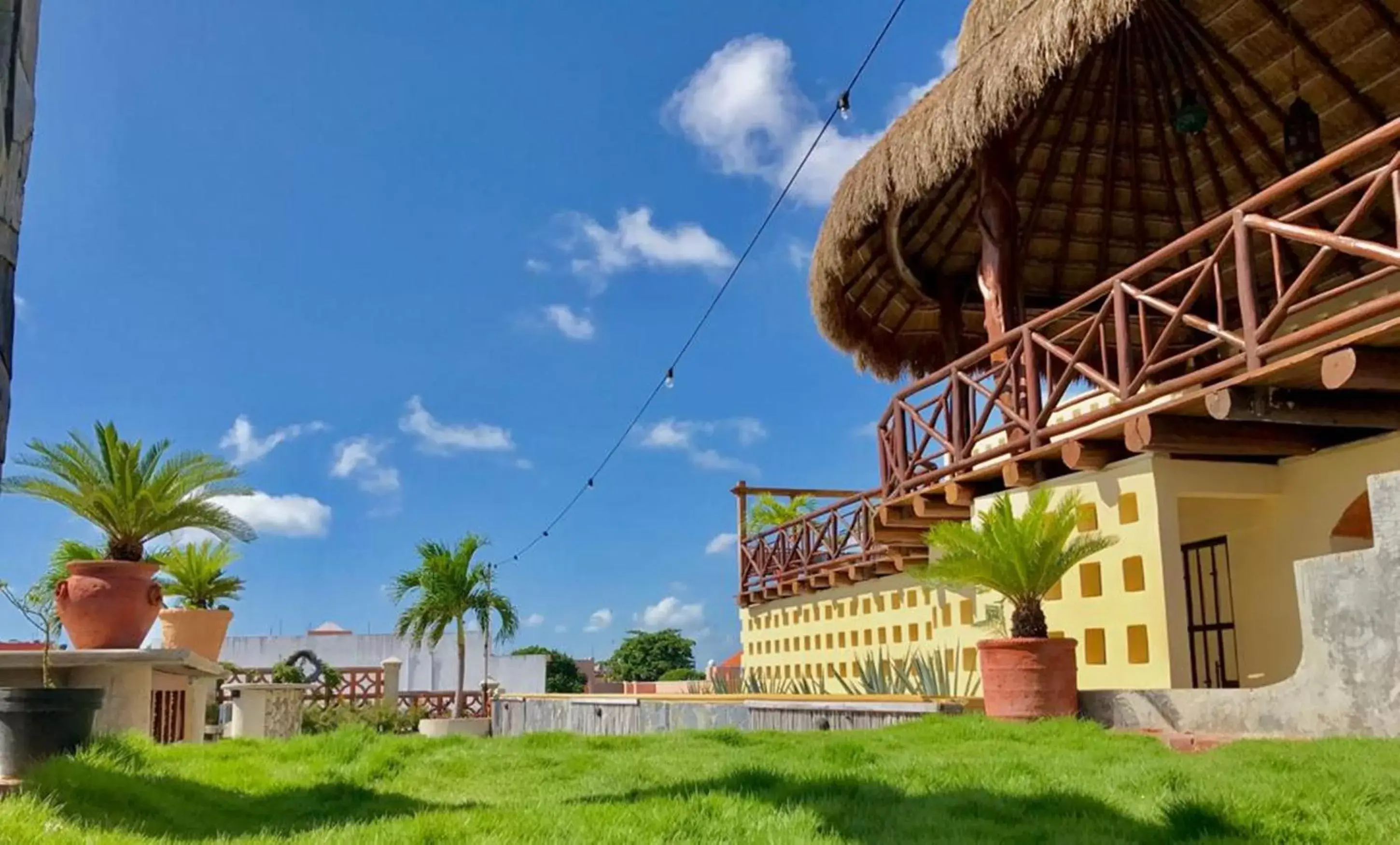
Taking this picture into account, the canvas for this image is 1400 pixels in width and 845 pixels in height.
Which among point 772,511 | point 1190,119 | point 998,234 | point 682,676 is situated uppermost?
point 1190,119

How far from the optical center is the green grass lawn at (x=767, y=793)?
356 cm

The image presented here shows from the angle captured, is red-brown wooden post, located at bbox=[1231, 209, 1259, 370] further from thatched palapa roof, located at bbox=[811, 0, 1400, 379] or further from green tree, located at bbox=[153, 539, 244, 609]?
green tree, located at bbox=[153, 539, 244, 609]

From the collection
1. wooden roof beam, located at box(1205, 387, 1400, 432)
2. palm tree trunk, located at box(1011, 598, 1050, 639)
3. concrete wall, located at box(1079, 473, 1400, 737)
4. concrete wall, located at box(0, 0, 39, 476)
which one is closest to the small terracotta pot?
concrete wall, located at box(0, 0, 39, 476)

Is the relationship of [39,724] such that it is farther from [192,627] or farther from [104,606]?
[192,627]

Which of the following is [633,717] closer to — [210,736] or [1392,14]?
[210,736]

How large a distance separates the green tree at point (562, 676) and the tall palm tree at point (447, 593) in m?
12.7

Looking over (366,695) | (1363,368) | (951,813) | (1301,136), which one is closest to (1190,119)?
(1301,136)

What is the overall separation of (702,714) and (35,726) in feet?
23.2

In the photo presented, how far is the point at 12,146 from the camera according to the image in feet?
8.06

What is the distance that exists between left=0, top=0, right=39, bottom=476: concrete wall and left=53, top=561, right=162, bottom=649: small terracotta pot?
4.42 m

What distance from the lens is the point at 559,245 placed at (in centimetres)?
2038

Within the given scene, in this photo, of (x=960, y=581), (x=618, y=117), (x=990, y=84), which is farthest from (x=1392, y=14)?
(x=618, y=117)

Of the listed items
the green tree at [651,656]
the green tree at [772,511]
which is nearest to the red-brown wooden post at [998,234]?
the green tree at [772,511]

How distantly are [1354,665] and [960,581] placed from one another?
8.13ft
